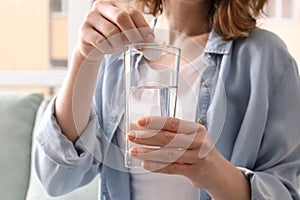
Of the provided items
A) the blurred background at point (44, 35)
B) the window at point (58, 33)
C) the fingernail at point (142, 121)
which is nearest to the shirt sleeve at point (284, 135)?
the fingernail at point (142, 121)

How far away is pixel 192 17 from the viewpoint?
1.13 metres

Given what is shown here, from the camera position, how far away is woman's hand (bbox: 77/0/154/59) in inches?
29.6

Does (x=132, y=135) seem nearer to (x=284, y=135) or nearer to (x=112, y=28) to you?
(x=112, y=28)

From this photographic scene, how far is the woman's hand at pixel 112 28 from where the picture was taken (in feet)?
2.47

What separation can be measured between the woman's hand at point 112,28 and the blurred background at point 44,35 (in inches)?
42.5

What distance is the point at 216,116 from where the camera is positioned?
0.90 m

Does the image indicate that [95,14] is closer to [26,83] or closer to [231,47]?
[231,47]

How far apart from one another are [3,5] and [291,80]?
1273mm

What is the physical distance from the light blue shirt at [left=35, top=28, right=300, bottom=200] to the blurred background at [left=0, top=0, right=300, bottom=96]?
0.84 meters

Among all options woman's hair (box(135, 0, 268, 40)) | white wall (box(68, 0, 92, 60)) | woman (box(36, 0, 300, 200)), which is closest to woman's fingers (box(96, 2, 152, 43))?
woman (box(36, 0, 300, 200))

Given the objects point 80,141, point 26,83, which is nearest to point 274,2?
point 26,83

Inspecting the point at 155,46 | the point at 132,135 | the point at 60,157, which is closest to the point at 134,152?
the point at 132,135

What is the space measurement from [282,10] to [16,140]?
100cm

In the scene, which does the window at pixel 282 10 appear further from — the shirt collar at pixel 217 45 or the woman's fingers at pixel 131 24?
the woman's fingers at pixel 131 24
